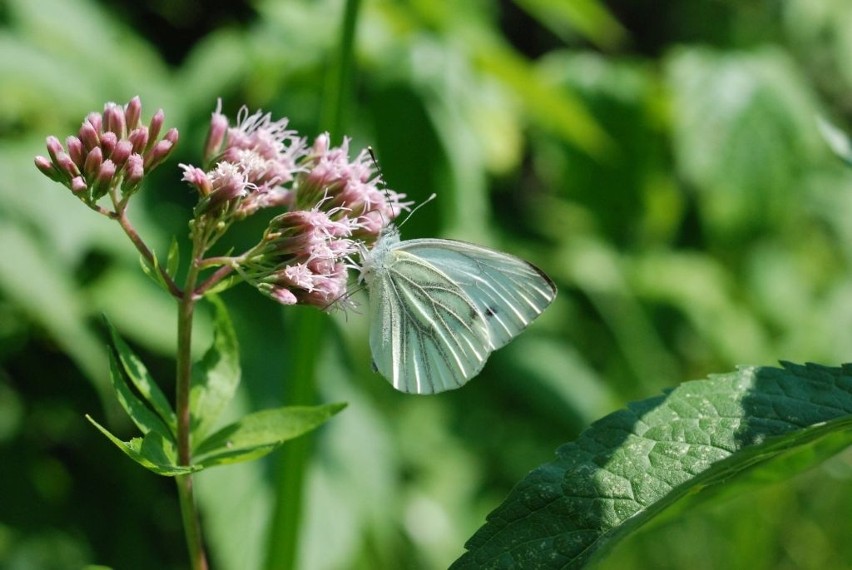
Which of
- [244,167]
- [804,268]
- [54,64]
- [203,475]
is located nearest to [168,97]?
[54,64]

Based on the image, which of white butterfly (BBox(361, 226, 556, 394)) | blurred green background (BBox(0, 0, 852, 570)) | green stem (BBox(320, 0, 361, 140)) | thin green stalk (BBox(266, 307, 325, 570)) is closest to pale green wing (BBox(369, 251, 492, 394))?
white butterfly (BBox(361, 226, 556, 394))

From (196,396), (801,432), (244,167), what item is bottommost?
(801,432)

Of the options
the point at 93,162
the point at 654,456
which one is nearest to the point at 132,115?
the point at 93,162

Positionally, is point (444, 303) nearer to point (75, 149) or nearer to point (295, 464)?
point (295, 464)

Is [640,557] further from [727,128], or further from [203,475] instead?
[203,475]

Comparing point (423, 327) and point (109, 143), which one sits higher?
→ point (109, 143)
